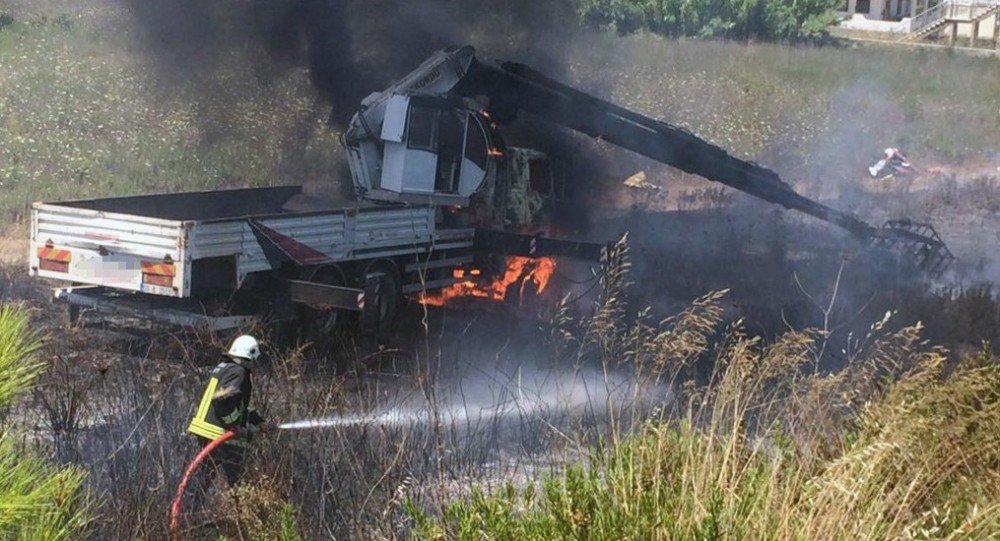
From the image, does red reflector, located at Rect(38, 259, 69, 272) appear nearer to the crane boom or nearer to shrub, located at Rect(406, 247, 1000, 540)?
the crane boom

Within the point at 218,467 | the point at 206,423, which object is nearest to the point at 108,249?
the point at 206,423

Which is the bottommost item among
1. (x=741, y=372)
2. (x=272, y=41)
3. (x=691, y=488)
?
(x=691, y=488)

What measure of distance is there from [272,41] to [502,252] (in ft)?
27.5

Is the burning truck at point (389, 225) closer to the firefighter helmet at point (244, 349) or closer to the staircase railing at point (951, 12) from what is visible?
the firefighter helmet at point (244, 349)

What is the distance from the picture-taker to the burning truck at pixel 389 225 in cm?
1113

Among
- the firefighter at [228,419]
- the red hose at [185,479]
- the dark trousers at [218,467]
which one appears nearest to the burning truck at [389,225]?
the firefighter at [228,419]

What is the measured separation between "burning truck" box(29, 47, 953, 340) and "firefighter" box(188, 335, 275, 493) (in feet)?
10.6

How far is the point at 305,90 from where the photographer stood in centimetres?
2331

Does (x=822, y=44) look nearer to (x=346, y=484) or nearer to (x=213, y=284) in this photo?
(x=213, y=284)

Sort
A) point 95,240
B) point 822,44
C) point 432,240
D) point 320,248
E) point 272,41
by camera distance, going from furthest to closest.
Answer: point 822,44
point 272,41
point 432,240
point 320,248
point 95,240

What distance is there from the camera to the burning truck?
1113cm

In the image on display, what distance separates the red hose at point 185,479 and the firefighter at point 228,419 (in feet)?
0.50

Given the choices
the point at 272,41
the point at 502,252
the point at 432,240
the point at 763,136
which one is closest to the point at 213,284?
the point at 432,240

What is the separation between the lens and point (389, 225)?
13.3 m
